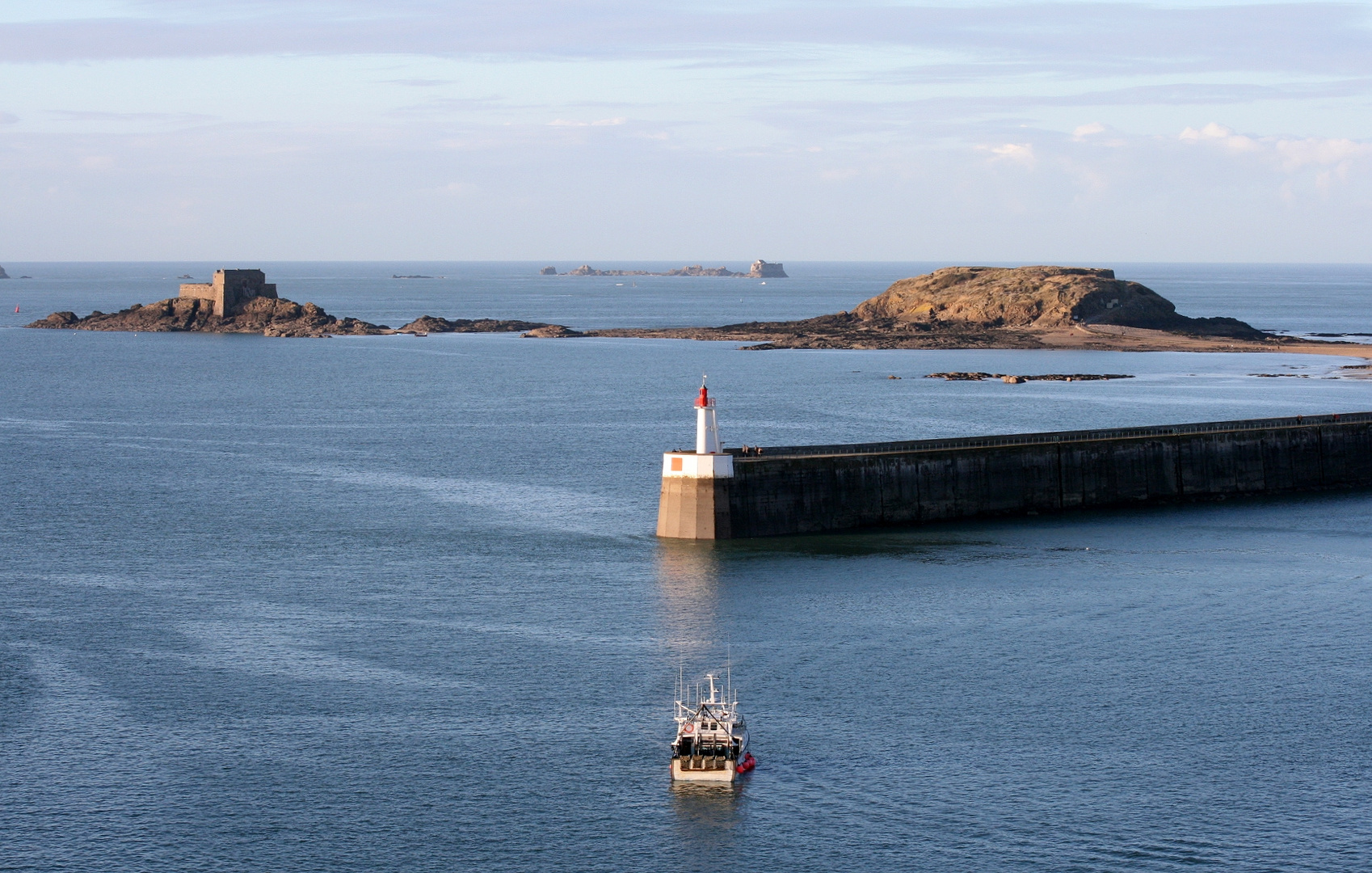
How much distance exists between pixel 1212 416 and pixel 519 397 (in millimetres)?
47876

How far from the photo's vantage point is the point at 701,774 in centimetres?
3297

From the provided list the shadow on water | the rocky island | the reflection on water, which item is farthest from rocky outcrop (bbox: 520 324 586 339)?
the shadow on water

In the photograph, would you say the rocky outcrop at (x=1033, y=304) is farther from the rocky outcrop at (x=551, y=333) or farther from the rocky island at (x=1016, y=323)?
the rocky outcrop at (x=551, y=333)

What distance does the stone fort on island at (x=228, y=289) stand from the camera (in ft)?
607

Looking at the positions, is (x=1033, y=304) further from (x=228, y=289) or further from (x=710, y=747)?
(x=710, y=747)

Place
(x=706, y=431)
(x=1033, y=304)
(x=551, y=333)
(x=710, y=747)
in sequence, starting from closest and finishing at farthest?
(x=710, y=747), (x=706, y=431), (x=1033, y=304), (x=551, y=333)

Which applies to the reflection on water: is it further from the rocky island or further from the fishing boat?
the rocky island

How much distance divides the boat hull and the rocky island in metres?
126

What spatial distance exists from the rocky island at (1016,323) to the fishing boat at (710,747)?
12478cm

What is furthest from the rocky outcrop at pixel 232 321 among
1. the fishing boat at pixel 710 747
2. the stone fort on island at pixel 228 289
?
the fishing boat at pixel 710 747

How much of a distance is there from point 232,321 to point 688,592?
482 feet

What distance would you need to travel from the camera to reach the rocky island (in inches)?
6161

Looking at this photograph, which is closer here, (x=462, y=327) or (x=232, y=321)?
(x=232, y=321)

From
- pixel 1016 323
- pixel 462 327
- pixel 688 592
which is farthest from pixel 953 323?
pixel 688 592
